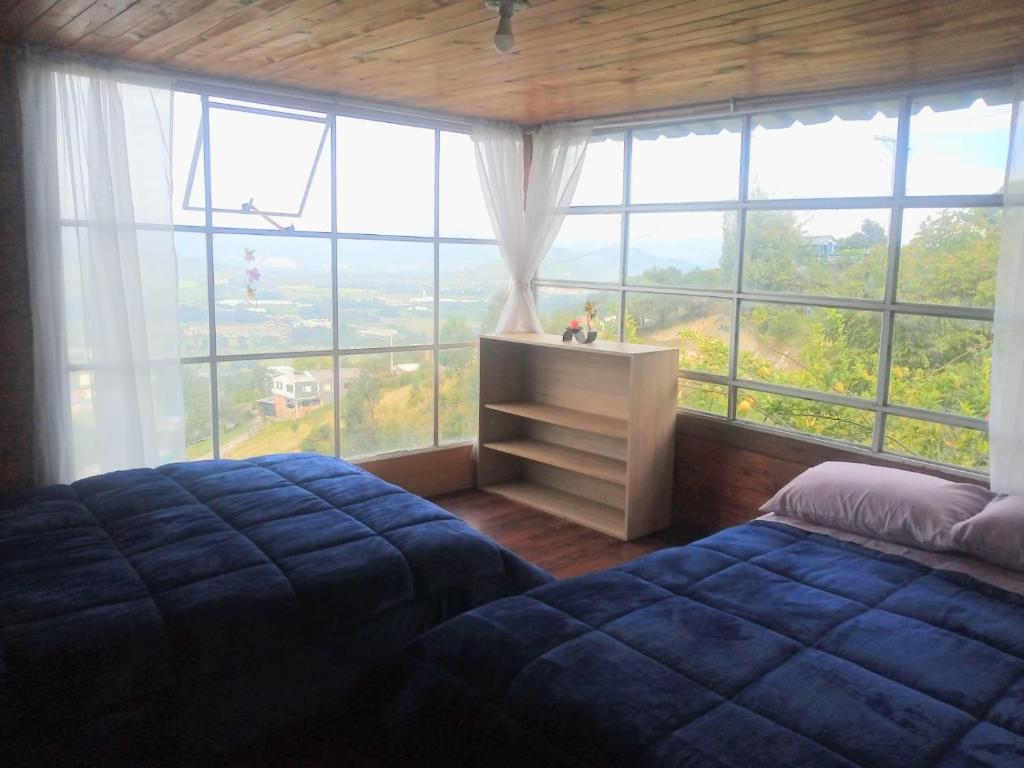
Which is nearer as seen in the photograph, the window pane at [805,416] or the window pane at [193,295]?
the window pane at [805,416]

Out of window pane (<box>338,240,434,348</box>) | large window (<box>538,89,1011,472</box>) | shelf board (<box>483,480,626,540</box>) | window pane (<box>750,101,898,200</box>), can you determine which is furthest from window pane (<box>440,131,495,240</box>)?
window pane (<box>750,101,898,200</box>)

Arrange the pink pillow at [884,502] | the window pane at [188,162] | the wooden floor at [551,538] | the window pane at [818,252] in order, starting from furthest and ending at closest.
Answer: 1. the wooden floor at [551,538]
2. the window pane at [188,162]
3. the window pane at [818,252]
4. the pink pillow at [884,502]

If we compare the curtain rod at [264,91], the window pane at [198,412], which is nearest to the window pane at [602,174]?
the curtain rod at [264,91]

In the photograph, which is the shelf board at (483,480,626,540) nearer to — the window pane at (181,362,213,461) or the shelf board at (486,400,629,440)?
the shelf board at (486,400,629,440)

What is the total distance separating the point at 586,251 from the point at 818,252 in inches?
61.5

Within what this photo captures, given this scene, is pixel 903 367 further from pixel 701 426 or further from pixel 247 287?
pixel 247 287

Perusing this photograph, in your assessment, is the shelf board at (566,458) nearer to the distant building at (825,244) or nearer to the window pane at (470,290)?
the window pane at (470,290)

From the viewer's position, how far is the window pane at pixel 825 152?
3.63m

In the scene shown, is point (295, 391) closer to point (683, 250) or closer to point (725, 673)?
point (683, 250)

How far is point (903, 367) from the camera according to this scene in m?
3.61

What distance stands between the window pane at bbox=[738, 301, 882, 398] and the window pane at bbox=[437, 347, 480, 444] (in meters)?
1.73

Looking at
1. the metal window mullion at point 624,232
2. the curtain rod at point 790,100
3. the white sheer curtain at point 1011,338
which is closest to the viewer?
the white sheer curtain at point 1011,338

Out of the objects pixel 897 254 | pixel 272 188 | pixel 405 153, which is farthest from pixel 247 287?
pixel 897 254

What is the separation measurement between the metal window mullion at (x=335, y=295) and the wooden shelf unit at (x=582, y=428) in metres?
0.92
